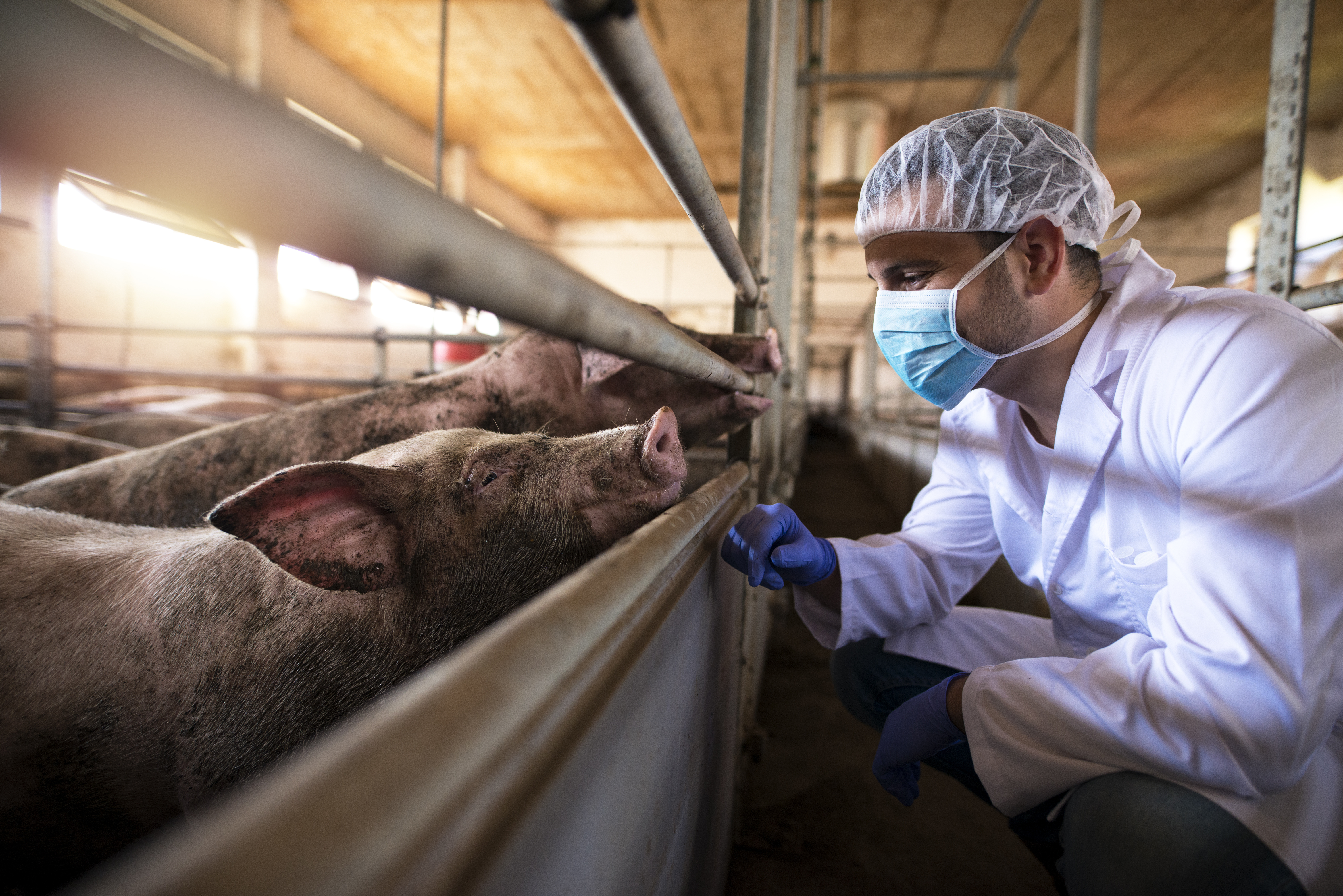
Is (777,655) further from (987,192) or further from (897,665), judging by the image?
(987,192)

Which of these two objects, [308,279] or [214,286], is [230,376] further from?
[308,279]

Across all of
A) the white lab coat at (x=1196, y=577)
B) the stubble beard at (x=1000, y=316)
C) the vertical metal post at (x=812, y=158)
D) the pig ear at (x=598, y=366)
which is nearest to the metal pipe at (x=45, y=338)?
the pig ear at (x=598, y=366)

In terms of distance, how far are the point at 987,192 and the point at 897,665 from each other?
1303 millimetres

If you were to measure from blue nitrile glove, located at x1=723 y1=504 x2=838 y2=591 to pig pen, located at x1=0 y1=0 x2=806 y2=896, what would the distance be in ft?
1.33

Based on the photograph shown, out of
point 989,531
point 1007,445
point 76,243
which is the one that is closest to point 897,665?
point 989,531

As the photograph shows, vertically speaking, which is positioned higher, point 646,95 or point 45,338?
point 45,338

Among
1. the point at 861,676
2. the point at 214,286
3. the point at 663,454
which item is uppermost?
the point at 214,286

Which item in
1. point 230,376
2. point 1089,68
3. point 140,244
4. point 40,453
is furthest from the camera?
point 140,244

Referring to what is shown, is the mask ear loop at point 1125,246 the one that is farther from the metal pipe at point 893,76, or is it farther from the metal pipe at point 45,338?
the metal pipe at point 45,338

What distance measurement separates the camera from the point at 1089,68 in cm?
450

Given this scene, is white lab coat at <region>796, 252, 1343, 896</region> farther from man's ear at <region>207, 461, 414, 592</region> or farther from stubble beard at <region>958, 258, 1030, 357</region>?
man's ear at <region>207, 461, 414, 592</region>

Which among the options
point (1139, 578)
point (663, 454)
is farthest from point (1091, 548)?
point (663, 454)

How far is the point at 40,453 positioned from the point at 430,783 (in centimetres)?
442

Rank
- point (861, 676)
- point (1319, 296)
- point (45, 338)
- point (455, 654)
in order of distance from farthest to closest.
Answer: point (45, 338) → point (861, 676) → point (1319, 296) → point (455, 654)
